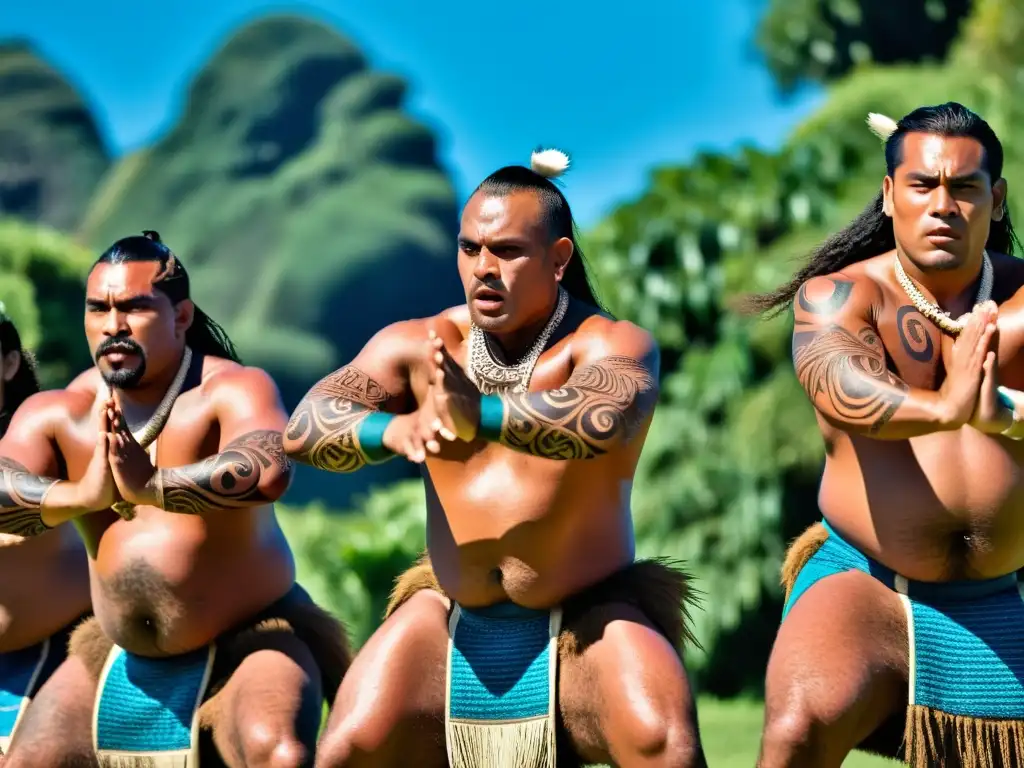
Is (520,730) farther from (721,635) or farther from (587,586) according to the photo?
(721,635)

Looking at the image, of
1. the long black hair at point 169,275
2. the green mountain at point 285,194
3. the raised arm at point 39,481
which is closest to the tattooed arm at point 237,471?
the raised arm at point 39,481

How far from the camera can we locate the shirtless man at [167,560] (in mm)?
4262

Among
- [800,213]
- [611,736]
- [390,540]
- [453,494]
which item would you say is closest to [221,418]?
[453,494]

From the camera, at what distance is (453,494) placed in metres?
3.99

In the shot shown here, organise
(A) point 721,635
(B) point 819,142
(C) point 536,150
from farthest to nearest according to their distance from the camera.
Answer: (B) point 819,142 → (A) point 721,635 → (C) point 536,150

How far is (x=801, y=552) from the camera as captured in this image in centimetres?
412

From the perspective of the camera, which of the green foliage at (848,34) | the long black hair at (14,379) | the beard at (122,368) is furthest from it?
the green foliage at (848,34)

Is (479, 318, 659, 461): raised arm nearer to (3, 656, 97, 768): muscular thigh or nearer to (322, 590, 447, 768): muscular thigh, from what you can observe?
(322, 590, 447, 768): muscular thigh

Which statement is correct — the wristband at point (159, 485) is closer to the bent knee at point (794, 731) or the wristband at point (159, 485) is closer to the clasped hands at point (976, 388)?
the bent knee at point (794, 731)

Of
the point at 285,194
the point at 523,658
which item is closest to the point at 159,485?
the point at 523,658

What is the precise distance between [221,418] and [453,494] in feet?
2.72

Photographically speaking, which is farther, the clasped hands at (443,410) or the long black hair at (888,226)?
the long black hair at (888,226)

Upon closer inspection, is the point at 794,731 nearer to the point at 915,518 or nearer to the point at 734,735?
the point at 915,518

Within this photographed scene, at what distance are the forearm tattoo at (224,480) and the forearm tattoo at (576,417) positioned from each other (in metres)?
0.85
